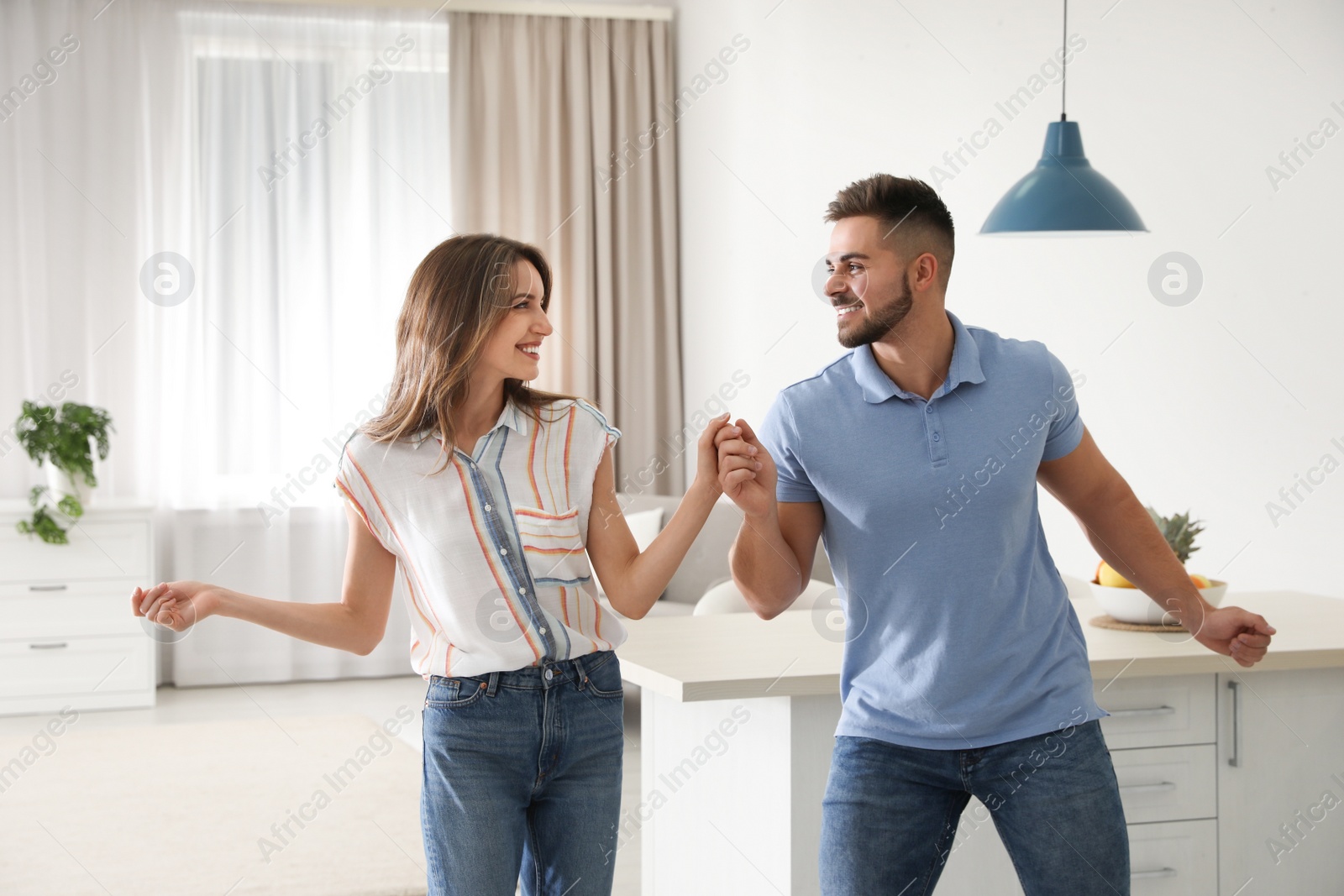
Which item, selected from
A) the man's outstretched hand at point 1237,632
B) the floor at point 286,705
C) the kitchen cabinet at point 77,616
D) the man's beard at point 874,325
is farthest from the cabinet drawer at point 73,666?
the man's outstretched hand at point 1237,632

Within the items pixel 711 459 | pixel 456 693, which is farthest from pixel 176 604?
pixel 711 459

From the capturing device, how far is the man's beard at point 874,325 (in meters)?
1.64

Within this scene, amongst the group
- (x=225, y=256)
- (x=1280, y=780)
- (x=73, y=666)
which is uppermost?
(x=225, y=256)

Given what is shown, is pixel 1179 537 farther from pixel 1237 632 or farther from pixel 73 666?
pixel 73 666

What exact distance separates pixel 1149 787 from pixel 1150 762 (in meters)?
0.04

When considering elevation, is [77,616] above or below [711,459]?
below

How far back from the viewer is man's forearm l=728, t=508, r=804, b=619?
5.29 feet

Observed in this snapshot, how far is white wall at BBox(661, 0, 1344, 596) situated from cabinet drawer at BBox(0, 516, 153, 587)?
9.82 ft

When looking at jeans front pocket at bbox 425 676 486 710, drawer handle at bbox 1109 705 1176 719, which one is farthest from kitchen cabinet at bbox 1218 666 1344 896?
jeans front pocket at bbox 425 676 486 710

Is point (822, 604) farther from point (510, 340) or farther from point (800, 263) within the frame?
point (800, 263)

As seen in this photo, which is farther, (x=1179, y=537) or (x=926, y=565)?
(x=1179, y=537)

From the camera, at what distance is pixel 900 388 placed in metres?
1.65

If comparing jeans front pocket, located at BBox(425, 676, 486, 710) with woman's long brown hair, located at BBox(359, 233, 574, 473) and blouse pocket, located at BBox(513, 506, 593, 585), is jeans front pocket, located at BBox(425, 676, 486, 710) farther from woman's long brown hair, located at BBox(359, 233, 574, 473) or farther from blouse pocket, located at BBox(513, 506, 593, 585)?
woman's long brown hair, located at BBox(359, 233, 574, 473)

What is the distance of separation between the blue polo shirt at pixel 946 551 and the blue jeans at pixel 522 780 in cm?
37
